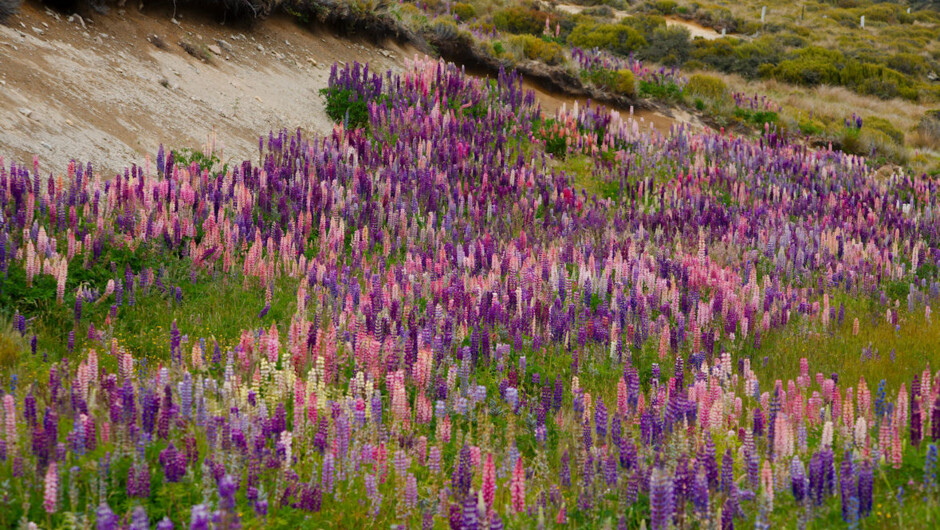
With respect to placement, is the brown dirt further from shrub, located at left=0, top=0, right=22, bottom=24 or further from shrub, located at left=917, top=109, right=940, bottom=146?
shrub, located at left=917, top=109, right=940, bottom=146

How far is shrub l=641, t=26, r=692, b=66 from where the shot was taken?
1314 inches

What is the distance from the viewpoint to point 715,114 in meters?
19.5

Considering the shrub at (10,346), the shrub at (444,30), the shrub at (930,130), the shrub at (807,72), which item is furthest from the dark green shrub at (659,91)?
the shrub at (10,346)

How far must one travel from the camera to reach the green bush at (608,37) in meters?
33.2

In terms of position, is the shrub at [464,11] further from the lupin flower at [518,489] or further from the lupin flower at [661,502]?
the lupin flower at [661,502]

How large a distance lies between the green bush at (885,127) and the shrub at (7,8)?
20175 millimetres

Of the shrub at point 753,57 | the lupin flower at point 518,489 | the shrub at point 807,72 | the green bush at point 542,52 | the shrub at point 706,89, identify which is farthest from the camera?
the shrub at point 753,57

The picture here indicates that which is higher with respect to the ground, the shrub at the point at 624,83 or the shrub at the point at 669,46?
the shrub at the point at 669,46

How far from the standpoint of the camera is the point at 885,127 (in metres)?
22.5

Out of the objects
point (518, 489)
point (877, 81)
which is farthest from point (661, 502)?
point (877, 81)

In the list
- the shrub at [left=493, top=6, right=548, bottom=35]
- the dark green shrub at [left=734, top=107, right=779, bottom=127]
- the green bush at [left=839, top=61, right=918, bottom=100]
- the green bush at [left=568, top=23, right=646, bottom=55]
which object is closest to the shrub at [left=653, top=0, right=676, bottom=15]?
the green bush at [left=568, top=23, right=646, bottom=55]

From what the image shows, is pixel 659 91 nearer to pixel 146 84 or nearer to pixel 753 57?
pixel 146 84

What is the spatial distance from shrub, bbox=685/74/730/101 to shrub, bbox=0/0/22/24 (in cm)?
1536

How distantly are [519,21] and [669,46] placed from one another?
27.2 ft
